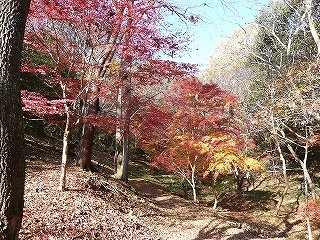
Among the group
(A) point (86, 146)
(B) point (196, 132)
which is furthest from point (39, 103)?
(B) point (196, 132)

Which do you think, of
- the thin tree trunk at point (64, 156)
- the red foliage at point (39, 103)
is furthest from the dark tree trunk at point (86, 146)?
the red foliage at point (39, 103)

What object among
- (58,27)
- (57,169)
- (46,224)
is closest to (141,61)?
(58,27)

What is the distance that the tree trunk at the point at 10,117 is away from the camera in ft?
9.20

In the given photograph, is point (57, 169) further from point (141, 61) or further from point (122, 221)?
point (141, 61)

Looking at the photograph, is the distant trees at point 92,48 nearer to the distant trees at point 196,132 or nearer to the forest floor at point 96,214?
the forest floor at point 96,214

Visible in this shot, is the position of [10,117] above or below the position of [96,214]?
above

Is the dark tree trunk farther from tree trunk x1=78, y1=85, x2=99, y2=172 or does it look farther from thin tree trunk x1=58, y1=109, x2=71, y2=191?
thin tree trunk x1=58, y1=109, x2=71, y2=191

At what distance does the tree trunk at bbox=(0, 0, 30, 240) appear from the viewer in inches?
110

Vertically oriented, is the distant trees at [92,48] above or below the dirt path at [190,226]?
above

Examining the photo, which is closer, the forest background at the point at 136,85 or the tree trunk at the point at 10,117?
the tree trunk at the point at 10,117

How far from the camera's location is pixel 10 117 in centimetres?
284

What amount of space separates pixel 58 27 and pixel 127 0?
237cm

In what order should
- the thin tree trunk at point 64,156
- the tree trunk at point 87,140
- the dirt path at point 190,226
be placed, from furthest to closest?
A: 1. the tree trunk at point 87,140
2. the dirt path at point 190,226
3. the thin tree trunk at point 64,156

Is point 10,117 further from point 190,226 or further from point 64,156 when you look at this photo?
point 190,226
